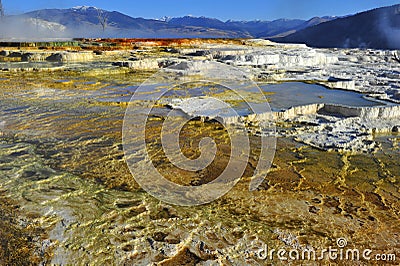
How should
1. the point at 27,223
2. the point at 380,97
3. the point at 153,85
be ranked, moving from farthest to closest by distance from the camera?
the point at 153,85 < the point at 380,97 < the point at 27,223

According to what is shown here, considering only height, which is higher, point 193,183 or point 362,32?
point 362,32

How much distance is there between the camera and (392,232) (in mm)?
3033

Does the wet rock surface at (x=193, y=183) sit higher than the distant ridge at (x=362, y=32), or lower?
lower

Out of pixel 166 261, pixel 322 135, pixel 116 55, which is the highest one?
pixel 116 55

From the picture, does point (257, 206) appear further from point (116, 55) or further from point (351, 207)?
point (116, 55)

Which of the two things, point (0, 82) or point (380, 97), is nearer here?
point (380, 97)

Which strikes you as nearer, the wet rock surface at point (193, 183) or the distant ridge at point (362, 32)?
the wet rock surface at point (193, 183)

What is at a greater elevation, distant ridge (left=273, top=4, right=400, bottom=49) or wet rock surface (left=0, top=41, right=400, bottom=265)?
distant ridge (left=273, top=4, right=400, bottom=49)

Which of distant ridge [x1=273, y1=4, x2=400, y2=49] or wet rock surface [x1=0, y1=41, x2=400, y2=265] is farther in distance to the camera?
distant ridge [x1=273, y1=4, x2=400, y2=49]

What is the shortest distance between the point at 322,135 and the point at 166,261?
407 centimetres

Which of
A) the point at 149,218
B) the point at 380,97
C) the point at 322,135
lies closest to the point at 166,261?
the point at 149,218

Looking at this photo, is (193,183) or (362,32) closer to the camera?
(193,183)

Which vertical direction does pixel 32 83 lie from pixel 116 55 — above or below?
below

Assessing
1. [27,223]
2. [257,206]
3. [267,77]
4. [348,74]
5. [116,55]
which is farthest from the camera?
[116,55]
